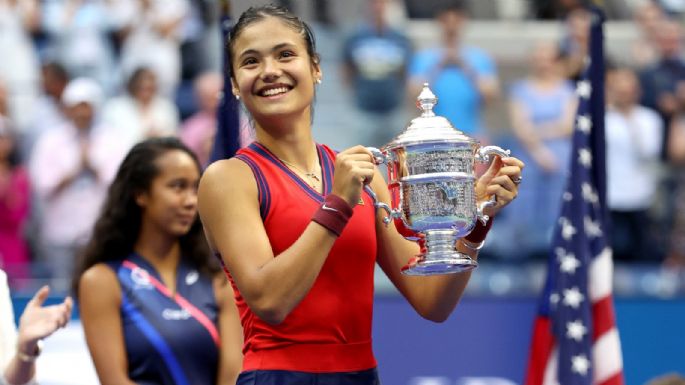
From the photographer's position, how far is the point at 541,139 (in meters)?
9.36

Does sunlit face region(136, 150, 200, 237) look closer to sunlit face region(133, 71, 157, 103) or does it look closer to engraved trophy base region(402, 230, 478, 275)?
engraved trophy base region(402, 230, 478, 275)

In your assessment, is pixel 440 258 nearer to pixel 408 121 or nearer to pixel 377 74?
pixel 408 121

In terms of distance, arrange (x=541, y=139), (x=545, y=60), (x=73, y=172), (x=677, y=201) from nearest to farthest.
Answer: (x=677, y=201) < (x=73, y=172) < (x=541, y=139) < (x=545, y=60)

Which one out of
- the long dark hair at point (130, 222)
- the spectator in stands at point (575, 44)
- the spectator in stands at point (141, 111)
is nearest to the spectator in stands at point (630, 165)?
the spectator in stands at point (575, 44)

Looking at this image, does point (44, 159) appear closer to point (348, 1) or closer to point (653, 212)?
point (348, 1)

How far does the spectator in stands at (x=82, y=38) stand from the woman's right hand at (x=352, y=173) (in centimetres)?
709

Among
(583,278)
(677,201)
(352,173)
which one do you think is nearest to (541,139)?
(677,201)

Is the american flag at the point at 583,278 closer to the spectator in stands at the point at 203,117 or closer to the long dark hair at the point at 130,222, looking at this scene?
the long dark hair at the point at 130,222

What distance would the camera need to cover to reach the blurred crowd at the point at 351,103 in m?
8.56

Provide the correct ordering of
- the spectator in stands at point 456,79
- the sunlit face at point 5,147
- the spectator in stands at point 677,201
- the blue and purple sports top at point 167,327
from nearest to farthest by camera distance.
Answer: the blue and purple sports top at point 167,327
the spectator in stands at point 677,201
the sunlit face at point 5,147
the spectator in stands at point 456,79

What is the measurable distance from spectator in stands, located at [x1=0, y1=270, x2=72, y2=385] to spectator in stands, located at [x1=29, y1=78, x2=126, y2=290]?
Answer: 395 centimetres

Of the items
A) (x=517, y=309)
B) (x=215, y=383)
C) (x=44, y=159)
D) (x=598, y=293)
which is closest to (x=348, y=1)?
(x=44, y=159)

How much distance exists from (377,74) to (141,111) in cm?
165

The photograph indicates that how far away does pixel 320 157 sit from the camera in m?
3.74
